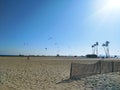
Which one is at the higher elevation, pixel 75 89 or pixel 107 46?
pixel 107 46

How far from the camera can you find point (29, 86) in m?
11.8

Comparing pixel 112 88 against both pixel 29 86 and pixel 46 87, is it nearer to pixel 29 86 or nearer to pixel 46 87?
pixel 46 87

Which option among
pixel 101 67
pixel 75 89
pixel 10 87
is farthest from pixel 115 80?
pixel 10 87

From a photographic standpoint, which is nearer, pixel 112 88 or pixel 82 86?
pixel 112 88

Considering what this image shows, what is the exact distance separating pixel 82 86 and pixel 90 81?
117cm

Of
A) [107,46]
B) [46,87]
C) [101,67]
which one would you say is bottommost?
[46,87]

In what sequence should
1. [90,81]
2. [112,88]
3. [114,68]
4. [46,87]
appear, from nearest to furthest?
[112,88] < [46,87] < [90,81] < [114,68]

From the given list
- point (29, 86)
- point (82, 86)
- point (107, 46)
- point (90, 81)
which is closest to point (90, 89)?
point (82, 86)

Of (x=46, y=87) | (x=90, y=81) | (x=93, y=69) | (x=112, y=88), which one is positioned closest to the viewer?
(x=112, y=88)

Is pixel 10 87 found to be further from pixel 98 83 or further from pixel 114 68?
pixel 114 68

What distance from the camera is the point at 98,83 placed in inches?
470

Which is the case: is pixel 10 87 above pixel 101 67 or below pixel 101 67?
below

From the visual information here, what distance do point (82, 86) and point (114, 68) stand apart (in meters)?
6.86

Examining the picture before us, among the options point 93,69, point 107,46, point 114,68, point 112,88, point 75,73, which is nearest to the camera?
point 112,88
